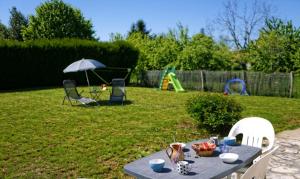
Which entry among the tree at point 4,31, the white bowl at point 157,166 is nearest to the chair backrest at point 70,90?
the white bowl at point 157,166

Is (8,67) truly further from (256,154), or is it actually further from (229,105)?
(256,154)

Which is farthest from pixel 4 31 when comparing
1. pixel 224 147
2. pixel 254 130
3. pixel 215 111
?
pixel 224 147

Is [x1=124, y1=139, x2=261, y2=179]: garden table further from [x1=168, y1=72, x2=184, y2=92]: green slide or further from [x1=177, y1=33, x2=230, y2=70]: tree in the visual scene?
[x1=177, y1=33, x2=230, y2=70]: tree

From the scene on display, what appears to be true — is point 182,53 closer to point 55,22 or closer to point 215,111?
point 55,22

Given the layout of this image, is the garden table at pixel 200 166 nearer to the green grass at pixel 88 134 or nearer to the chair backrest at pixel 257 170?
the chair backrest at pixel 257 170

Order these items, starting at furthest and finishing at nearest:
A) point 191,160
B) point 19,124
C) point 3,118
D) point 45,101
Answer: point 45,101 < point 3,118 < point 19,124 < point 191,160

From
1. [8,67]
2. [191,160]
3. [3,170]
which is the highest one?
[8,67]

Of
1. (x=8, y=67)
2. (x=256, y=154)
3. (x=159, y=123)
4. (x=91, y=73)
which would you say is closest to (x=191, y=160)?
(x=256, y=154)

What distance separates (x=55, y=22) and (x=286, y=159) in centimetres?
3011

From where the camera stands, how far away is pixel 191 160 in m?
3.37

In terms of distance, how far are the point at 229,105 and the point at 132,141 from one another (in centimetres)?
249

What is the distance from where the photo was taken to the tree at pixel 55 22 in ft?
107

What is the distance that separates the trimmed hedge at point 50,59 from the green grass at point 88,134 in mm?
7474

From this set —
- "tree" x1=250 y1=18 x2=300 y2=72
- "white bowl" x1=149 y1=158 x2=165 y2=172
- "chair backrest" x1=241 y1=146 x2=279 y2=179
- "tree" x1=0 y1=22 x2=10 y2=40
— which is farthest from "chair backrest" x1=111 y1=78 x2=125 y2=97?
"tree" x1=0 y1=22 x2=10 y2=40
